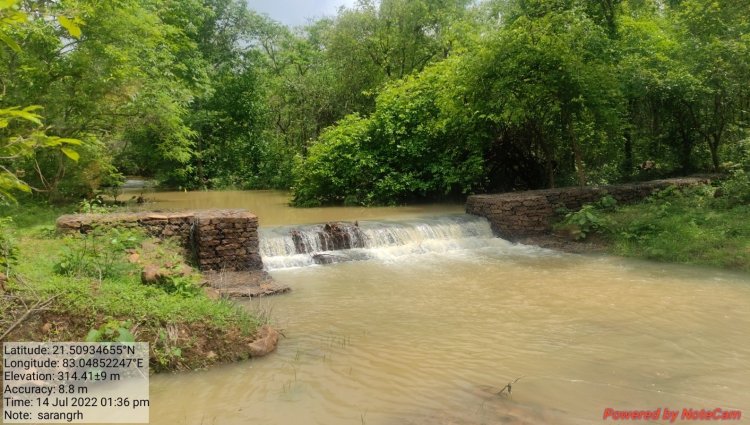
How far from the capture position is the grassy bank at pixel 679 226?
9.99 m

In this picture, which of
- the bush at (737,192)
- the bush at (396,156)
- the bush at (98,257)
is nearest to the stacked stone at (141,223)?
the bush at (98,257)

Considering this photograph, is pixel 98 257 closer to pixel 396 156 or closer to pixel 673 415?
pixel 673 415

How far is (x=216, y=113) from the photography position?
27.3 metres

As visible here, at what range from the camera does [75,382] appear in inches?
187

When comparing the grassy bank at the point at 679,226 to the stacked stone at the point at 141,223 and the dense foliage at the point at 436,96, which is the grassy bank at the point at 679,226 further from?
the stacked stone at the point at 141,223

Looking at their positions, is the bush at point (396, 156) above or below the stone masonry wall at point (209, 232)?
above

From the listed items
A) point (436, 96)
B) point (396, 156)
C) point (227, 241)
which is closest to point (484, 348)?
point (227, 241)

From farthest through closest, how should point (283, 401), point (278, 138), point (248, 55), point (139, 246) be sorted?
point (248, 55)
point (278, 138)
point (139, 246)
point (283, 401)

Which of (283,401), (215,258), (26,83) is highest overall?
(26,83)

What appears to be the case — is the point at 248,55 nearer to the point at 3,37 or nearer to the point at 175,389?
the point at 175,389

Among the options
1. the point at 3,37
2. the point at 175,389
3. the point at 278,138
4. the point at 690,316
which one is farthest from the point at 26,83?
the point at 278,138

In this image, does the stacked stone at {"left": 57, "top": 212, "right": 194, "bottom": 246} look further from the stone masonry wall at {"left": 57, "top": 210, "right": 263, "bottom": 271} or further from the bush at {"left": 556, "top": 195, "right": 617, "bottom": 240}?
the bush at {"left": 556, "top": 195, "right": 617, "bottom": 240}

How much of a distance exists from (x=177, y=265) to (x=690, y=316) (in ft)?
21.8

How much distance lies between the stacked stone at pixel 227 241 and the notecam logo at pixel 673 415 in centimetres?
674
